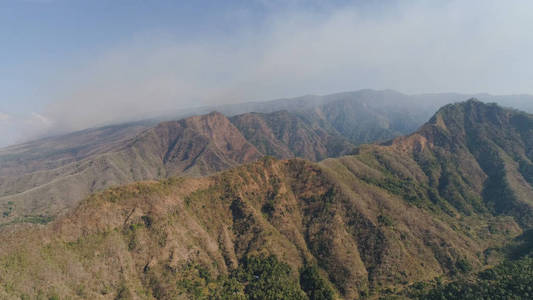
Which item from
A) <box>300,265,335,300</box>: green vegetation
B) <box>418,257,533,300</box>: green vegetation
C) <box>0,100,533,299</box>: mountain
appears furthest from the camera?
<box>300,265,335,300</box>: green vegetation

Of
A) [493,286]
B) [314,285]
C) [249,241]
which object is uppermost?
[249,241]

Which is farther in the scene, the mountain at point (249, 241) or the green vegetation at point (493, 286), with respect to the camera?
the green vegetation at point (493, 286)

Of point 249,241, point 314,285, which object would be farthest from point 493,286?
point 249,241

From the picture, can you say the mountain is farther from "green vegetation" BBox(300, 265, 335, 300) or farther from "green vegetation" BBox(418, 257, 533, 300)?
"green vegetation" BBox(418, 257, 533, 300)

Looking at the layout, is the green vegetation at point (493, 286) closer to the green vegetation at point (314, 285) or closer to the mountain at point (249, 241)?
the mountain at point (249, 241)

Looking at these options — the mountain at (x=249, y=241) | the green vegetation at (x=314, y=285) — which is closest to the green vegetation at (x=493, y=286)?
the mountain at (x=249, y=241)

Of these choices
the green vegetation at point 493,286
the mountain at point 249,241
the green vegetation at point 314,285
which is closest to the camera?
the mountain at point 249,241

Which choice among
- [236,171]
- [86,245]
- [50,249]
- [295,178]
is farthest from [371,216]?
[50,249]

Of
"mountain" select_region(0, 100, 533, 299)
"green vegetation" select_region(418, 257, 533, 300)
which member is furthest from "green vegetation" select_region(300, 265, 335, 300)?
"green vegetation" select_region(418, 257, 533, 300)

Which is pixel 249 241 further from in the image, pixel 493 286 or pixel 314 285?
pixel 493 286

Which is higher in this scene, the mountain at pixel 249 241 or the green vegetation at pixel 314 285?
the mountain at pixel 249 241
